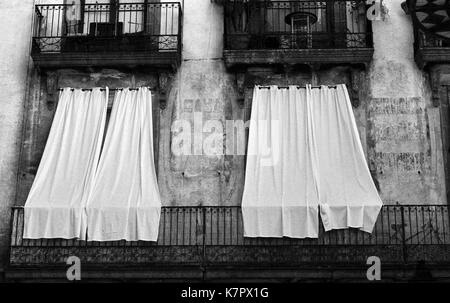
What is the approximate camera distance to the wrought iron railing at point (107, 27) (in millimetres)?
13945

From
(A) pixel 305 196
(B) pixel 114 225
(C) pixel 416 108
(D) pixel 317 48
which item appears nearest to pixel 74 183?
(B) pixel 114 225

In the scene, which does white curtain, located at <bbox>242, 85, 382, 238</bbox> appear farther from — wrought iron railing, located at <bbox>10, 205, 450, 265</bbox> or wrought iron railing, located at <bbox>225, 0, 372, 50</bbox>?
wrought iron railing, located at <bbox>225, 0, 372, 50</bbox>

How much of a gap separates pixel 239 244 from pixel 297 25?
14.9ft

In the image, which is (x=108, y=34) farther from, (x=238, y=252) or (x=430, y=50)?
(x=430, y=50)

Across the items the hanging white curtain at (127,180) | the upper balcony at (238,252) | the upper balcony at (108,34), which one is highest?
the upper balcony at (108,34)

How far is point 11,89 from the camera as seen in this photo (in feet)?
46.1

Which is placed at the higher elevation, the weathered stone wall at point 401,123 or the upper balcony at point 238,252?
the weathered stone wall at point 401,123

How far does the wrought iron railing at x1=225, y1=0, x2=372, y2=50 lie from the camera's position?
13820 mm

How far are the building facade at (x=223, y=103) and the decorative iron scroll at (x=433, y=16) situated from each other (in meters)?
1.51

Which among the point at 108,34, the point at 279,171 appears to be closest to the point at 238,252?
the point at 279,171

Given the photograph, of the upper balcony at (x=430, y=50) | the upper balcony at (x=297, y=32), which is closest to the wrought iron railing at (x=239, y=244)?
the upper balcony at (x=430, y=50)

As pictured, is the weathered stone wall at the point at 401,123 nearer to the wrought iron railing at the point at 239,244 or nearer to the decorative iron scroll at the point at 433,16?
the wrought iron railing at the point at 239,244

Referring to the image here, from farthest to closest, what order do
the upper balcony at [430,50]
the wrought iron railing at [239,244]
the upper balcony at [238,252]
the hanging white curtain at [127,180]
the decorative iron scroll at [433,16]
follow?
1. the upper balcony at [430,50]
2. the hanging white curtain at [127,180]
3. the wrought iron railing at [239,244]
4. the upper balcony at [238,252]
5. the decorative iron scroll at [433,16]

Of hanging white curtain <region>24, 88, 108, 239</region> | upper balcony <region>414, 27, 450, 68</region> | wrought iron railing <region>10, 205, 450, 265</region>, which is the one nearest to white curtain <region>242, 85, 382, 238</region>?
wrought iron railing <region>10, 205, 450, 265</region>
